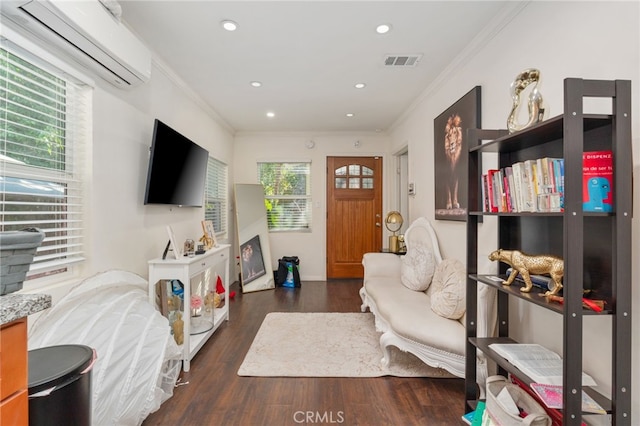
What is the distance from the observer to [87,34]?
1.50 metres

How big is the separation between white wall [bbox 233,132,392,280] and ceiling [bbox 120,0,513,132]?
1.39 m

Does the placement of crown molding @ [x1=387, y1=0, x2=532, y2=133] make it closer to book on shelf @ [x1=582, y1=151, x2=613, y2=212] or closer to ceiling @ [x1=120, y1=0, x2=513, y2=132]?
ceiling @ [x1=120, y1=0, x2=513, y2=132]

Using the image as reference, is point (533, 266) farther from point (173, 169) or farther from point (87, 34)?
point (173, 169)

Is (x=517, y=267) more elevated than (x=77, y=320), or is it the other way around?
(x=517, y=267)

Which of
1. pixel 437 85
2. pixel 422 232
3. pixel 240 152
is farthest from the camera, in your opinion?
pixel 240 152

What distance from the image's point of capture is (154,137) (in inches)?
88.1

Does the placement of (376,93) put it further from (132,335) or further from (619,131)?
(132,335)

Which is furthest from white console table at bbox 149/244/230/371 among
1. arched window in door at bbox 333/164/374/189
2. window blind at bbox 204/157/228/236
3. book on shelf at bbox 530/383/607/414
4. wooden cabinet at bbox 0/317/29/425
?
arched window in door at bbox 333/164/374/189

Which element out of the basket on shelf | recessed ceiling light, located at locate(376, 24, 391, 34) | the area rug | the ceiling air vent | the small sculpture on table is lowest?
the area rug

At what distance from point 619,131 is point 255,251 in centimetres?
427

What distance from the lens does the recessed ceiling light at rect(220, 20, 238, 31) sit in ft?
6.53

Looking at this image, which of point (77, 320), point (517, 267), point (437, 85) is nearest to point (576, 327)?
point (517, 267)

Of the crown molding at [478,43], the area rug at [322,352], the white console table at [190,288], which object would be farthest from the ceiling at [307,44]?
the area rug at [322,352]

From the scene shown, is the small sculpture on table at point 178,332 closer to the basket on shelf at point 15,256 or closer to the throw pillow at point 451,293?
the basket on shelf at point 15,256
